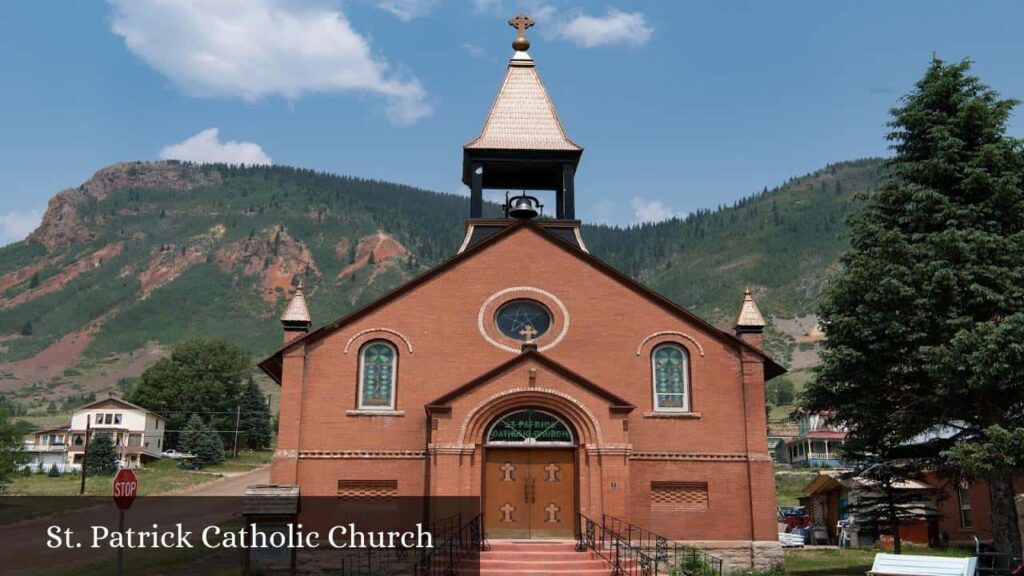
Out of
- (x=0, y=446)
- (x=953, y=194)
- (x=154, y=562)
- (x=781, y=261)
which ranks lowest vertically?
(x=154, y=562)

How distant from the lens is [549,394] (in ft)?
75.3

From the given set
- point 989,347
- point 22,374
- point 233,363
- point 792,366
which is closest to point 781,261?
point 792,366

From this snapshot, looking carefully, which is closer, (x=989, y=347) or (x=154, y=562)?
(x=989, y=347)

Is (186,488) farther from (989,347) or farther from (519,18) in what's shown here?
(989,347)

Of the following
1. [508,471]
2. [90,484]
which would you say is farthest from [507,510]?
[90,484]

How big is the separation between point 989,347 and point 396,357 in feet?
45.9

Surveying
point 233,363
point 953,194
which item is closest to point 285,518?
point 953,194

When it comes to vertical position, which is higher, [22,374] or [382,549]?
[22,374]

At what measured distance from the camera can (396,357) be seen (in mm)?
24422

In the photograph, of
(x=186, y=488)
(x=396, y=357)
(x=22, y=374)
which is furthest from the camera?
(x=22, y=374)

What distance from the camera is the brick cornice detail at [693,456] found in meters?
24.0

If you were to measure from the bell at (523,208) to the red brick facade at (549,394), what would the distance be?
43.0 inches

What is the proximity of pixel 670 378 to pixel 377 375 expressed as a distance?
770 cm

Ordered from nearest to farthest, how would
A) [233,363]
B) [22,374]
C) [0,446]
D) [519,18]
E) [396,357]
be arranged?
1. [396,357]
2. [519,18]
3. [0,446]
4. [233,363]
5. [22,374]
